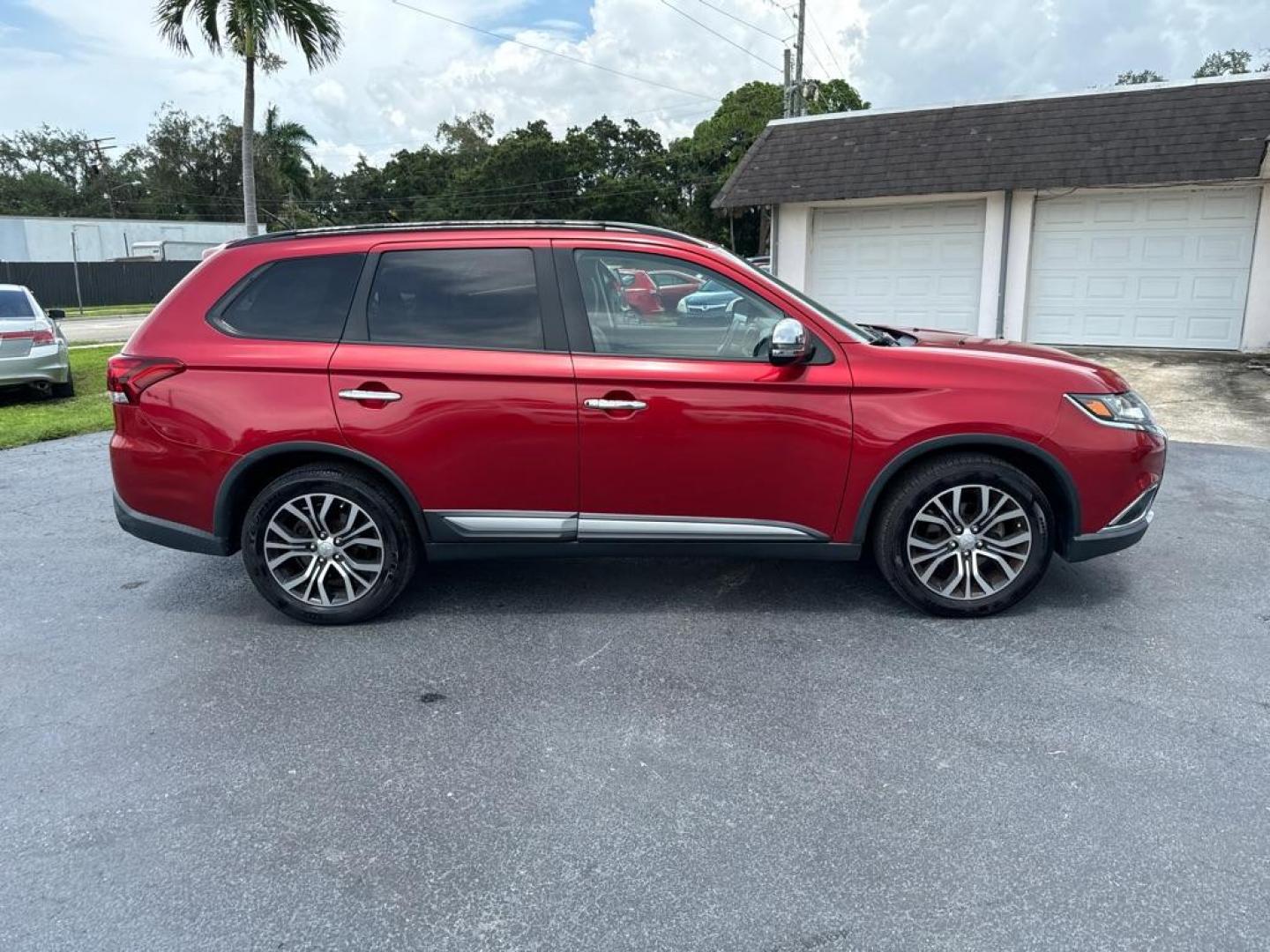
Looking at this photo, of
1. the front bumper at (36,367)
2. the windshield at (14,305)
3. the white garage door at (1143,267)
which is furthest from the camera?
the white garage door at (1143,267)

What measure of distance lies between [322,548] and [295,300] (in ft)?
3.84

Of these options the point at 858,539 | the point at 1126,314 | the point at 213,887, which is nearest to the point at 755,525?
the point at 858,539

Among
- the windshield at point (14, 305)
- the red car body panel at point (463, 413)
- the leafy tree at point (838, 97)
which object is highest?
the leafy tree at point (838, 97)

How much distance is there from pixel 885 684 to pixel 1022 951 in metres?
1.44

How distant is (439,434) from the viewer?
4.08m

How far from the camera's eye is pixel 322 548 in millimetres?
4227

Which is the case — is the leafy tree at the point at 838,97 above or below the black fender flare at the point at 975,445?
above

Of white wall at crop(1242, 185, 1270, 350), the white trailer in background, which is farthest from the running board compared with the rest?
the white trailer in background

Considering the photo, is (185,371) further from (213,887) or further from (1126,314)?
(1126,314)

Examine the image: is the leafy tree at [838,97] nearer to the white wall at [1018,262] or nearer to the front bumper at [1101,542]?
the white wall at [1018,262]

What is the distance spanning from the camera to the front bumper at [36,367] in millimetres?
10461

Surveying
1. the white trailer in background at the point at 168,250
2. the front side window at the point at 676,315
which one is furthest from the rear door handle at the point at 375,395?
the white trailer in background at the point at 168,250

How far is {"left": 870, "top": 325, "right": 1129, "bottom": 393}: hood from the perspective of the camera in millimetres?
4133

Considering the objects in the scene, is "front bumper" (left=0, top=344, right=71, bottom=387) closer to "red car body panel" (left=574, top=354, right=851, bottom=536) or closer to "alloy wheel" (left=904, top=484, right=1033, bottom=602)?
"red car body panel" (left=574, top=354, right=851, bottom=536)
